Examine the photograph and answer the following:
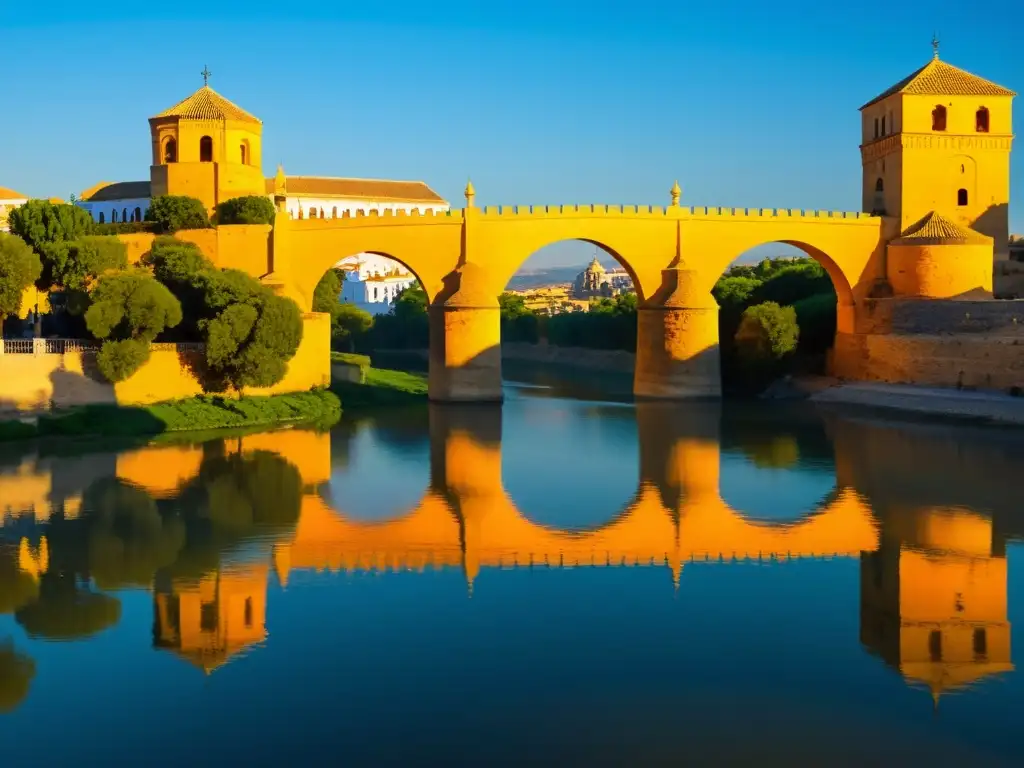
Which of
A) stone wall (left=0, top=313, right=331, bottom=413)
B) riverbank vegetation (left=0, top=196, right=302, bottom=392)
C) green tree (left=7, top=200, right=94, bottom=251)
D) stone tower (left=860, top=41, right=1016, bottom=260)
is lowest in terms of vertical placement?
stone wall (left=0, top=313, right=331, bottom=413)

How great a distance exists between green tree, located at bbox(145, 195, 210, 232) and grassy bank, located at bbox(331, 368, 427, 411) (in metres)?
4.18

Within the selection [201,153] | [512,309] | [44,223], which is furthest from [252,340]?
[512,309]

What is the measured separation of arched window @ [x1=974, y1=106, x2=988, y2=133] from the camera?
26.2 m

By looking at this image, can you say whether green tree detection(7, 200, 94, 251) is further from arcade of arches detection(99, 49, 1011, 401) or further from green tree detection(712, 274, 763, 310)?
green tree detection(712, 274, 763, 310)

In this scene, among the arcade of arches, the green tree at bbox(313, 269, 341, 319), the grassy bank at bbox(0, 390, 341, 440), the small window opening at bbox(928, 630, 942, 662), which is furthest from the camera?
the green tree at bbox(313, 269, 341, 319)

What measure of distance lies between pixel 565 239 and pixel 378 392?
15.8 ft

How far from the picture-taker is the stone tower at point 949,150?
25828 millimetres

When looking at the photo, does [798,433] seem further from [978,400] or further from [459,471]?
[459,471]

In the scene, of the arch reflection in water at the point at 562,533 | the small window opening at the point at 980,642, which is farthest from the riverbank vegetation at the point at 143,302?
the small window opening at the point at 980,642

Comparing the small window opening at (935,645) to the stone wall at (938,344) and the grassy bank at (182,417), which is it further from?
the stone wall at (938,344)

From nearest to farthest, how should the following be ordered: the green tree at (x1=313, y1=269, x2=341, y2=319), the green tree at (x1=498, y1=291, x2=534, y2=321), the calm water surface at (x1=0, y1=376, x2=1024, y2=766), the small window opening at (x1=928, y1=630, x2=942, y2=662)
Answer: the calm water surface at (x1=0, y1=376, x2=1024, y2=766)
the small window opening at (x1=928, y1=630, x2=942, y2=662)
the green tree at (x1=313, y1=269, x2=341, y2=319)
the green tree at (x1=498, y1=291, x2=534, y2=321)

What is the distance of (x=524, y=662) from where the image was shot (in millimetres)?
8555

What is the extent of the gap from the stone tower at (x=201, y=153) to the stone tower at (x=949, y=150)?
43.5 feet

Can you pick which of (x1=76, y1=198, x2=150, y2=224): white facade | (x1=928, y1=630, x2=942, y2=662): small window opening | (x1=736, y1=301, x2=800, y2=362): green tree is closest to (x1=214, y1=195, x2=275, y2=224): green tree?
(x1=736, y1=301, x2=800, y2=362): green tree
